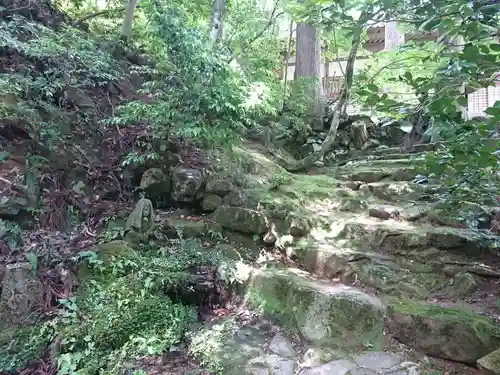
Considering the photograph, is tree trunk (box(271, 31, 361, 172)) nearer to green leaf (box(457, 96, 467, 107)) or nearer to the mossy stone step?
the mossy stone step

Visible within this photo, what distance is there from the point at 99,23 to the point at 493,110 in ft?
29.3

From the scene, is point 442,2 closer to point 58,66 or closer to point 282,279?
point 282,279

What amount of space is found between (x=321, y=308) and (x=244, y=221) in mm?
1724

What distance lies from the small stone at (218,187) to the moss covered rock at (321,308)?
5.17ft

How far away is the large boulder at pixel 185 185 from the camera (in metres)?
5.24

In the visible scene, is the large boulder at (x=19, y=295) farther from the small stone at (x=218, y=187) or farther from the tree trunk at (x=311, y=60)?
the tree trunk at (x=311, y=60)

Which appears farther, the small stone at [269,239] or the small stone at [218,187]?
the small stone at [218,187]

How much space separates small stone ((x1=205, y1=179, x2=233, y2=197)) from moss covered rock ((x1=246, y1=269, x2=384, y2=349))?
5.17 feet

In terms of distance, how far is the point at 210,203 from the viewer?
529cm

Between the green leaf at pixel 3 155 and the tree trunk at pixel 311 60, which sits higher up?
the tree trunk at pixel 311 60

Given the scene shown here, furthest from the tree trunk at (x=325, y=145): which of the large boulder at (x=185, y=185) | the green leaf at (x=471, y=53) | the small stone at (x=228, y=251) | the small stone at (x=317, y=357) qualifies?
the green leaf at (x=471, y=53)

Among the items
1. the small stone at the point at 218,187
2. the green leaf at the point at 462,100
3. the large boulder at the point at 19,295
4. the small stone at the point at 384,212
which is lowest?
the large boulder at the point at 19,295

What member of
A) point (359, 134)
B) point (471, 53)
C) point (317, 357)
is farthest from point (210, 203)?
point (359, 134)

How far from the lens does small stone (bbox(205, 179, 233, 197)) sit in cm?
537
